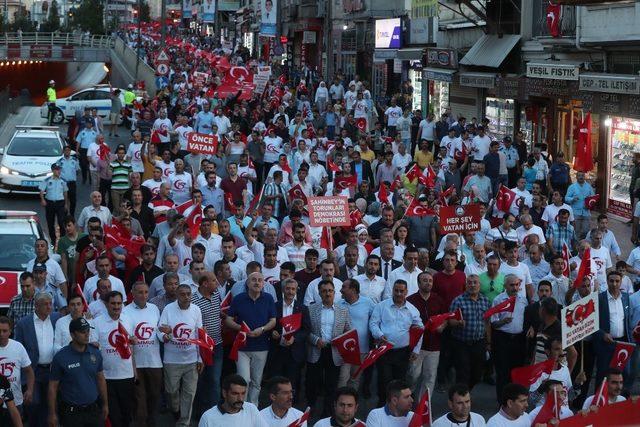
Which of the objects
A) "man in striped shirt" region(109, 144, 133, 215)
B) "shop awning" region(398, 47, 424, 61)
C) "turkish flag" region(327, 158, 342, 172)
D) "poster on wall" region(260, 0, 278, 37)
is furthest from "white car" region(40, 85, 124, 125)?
"man in striped shirt" region(109, 144, 133, 215)

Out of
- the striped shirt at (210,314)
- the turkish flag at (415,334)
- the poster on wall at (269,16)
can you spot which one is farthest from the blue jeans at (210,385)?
the poster on wall at (269,16)

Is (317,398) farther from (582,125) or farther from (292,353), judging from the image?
(582,125)

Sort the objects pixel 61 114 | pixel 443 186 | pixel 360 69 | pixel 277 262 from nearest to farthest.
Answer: pixel 277 262
pixel 443 186
pixel 61 114
pixel 360 69

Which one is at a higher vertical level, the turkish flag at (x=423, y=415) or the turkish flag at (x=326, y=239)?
the turkish flag at (x=326, y=239)

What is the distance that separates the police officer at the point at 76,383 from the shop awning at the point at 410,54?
30899mm

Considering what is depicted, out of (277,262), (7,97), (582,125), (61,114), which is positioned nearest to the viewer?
(277,262)

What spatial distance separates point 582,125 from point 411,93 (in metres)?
16.1

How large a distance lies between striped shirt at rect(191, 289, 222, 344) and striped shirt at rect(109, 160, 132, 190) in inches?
361

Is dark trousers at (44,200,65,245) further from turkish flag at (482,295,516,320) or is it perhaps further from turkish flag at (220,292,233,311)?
turkish flag at (482,295,516,320)

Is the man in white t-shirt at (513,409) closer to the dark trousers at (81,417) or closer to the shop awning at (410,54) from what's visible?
the dark trousers at (81,417)

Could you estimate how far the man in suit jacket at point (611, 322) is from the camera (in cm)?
1329

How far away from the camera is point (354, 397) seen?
9.41 m

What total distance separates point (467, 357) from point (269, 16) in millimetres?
44616

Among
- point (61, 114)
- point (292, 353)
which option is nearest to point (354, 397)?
point (292, 353)
